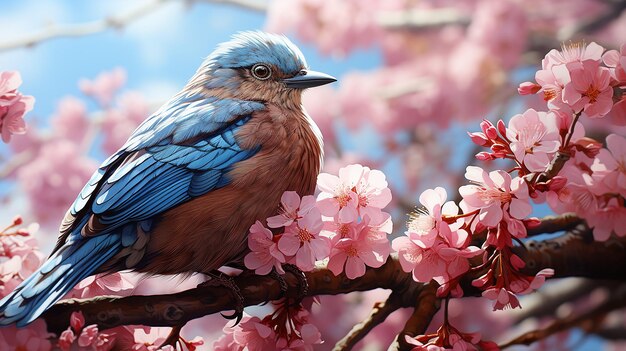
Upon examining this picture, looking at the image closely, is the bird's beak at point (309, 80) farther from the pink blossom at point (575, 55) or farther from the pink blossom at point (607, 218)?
the pink blossom at point (607, 218)

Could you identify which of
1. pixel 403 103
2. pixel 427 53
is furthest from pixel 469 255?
pixel 427 53

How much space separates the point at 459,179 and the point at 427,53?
54cm

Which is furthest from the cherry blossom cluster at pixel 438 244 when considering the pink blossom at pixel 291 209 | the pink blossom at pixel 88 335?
the pink blossom at pixel 88 335

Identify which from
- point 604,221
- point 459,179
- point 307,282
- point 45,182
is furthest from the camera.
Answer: point 459,179

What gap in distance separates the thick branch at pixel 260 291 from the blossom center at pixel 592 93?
27 centimetres

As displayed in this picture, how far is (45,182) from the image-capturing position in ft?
5.98

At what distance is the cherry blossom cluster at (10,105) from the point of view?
81 cm

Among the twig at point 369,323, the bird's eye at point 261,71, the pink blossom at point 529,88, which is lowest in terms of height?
the twig at point 369,323

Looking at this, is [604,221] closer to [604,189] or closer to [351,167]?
[604,189]

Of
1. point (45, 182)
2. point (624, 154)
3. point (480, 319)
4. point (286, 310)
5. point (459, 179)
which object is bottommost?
point (480, 319)

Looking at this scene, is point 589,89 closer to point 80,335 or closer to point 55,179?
point 80,335

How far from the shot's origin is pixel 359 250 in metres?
0.76

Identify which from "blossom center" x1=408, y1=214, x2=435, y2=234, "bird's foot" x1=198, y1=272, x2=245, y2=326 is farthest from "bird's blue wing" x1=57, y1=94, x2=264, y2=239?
"blossom center" x1=408, y1=214, x2=435, y2=234

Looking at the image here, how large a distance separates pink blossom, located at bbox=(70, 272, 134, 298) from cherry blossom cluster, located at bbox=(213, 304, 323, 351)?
15 centimetres
